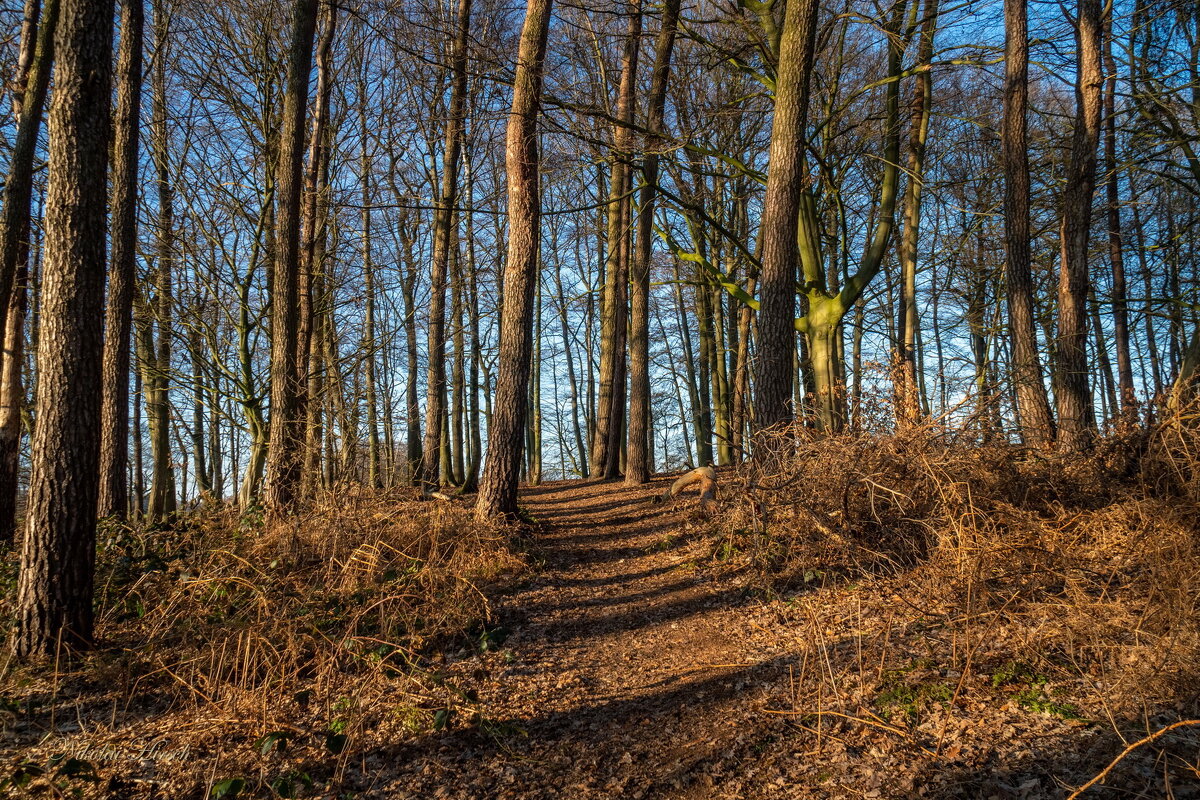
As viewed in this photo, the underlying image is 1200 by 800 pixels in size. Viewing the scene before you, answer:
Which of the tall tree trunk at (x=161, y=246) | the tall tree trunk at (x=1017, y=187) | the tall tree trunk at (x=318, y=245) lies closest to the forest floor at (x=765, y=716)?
the tall tree trunk at (x=318, y=245)

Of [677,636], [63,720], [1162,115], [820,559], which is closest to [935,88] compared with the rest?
[1162,115]

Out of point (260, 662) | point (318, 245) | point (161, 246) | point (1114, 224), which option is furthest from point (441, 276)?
point (1114, 224)

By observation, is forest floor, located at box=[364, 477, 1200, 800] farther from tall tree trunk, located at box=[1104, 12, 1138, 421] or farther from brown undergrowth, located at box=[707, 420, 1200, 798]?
tall tree trunk, located at box=[1104, 12, 1138, 421]

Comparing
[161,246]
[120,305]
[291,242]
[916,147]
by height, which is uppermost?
[916,147]

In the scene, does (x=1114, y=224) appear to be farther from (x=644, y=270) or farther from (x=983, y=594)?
(x=983, y=594)

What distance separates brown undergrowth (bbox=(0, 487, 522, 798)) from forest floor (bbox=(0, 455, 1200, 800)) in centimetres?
2

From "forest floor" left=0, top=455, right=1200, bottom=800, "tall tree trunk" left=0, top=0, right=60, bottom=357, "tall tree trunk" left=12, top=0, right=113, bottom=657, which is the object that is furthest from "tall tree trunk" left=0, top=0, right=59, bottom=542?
"tall tree trunk" left=12, top=0, right=113, bottom=657

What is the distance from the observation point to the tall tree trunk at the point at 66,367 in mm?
4480

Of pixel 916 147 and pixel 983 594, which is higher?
pixel 916 147

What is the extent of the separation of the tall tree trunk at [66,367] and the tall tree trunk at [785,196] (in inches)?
233

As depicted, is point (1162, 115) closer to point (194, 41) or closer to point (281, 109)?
point (281, 109)

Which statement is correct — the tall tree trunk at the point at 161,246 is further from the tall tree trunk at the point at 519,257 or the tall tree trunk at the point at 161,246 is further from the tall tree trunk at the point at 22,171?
the tall tree trunk at the point at 519,257

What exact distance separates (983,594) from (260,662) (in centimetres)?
474

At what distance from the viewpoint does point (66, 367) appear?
14.8 ft
